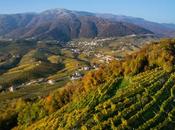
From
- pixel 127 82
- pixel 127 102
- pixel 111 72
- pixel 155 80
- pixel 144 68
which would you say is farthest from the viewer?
pixel 111 72

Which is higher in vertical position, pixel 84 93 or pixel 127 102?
pixel 127 102

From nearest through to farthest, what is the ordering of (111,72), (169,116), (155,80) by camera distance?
(169,116) < (155,80) < (111,72)

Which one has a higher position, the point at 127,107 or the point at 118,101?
the point at 127,107

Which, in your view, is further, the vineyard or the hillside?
the hillside

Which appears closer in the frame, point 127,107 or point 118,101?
point 127,107

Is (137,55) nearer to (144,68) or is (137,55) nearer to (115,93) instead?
(144,68)

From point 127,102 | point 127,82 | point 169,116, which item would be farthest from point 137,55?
point 169,116

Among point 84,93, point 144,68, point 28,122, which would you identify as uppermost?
point 144,68

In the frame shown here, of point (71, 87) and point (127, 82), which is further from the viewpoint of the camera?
point (71, 87)
